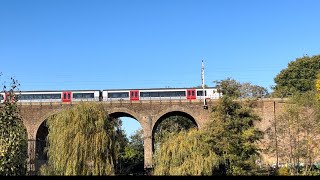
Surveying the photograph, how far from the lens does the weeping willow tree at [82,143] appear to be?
18500mm

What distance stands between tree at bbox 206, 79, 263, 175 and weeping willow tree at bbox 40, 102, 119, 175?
6.33 meters

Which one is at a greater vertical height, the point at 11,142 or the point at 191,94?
the point at 191,94

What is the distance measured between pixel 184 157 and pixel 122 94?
30765mm

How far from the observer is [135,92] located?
50406mm

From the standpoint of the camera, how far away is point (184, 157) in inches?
809

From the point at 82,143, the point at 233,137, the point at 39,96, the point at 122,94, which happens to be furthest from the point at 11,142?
the point at 39,96

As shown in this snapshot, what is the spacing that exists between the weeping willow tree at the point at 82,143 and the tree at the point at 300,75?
49.1 meters

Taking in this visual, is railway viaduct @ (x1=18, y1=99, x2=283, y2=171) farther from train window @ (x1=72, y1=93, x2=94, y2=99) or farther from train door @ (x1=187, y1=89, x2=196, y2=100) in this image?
train window @ (x1=72, y1=93, x2=94, y2=99)

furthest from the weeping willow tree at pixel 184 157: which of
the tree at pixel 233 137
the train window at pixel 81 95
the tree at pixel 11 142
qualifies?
the train window at pixel 81 95

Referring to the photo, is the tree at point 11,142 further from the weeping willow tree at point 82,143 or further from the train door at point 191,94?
the train door at point 191,94

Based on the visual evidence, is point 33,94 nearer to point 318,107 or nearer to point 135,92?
point 135,92

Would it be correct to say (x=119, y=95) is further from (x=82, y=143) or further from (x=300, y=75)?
(x=82, y=143)
